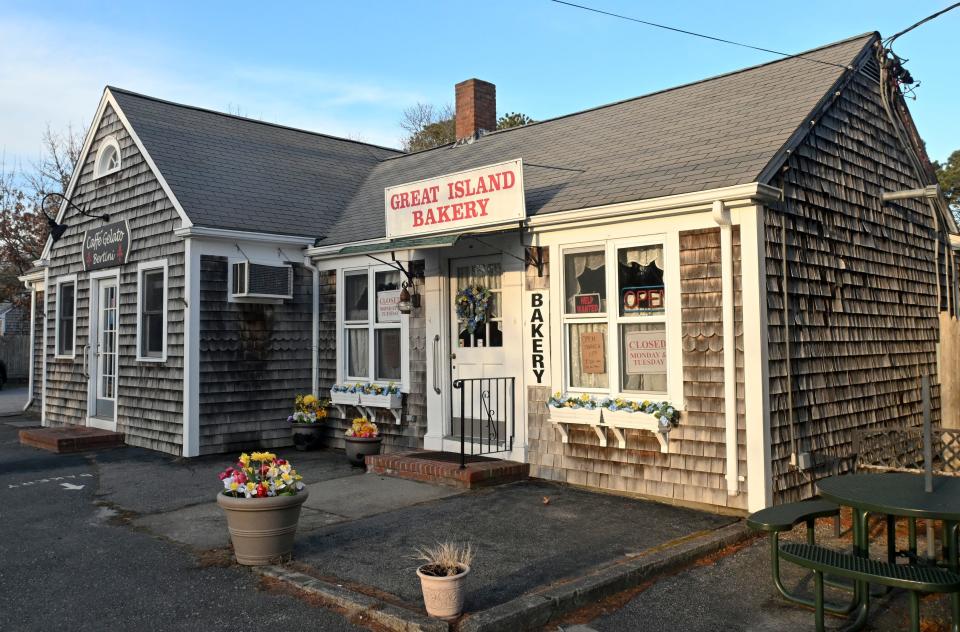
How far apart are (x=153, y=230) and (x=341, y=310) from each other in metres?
2.99

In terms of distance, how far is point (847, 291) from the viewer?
7.90 meters

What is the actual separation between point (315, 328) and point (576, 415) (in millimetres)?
5024

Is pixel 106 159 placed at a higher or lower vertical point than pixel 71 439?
higher

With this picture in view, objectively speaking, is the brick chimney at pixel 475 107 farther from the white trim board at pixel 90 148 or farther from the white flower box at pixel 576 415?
the white flower box at pixel 576 415

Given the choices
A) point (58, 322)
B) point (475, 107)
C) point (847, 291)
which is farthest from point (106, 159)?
point (847, 291)

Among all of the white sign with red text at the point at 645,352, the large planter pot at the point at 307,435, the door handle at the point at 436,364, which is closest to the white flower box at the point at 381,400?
the door handle at the point at 436,364

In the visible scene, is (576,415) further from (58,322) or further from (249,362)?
(58,322)

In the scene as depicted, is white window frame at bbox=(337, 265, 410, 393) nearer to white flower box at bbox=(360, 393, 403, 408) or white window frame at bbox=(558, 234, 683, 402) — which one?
white flower box at bbox=(360, 393, 403, 408)

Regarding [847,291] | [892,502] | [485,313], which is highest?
[847,291]

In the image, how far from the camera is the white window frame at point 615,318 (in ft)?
23.0

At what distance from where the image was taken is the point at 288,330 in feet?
35.7

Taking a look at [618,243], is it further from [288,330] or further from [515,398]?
[288,330]

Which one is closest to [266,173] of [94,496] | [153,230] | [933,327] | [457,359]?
[153,230]

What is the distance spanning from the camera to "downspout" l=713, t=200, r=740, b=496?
652cm
